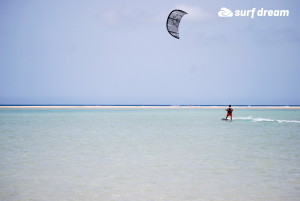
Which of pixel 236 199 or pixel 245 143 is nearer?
pixel 236 199

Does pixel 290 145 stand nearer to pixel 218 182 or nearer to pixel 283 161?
pixel 283 161

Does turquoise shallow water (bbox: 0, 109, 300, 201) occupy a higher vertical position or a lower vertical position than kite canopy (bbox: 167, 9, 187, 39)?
lower

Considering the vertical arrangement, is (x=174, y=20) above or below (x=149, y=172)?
above

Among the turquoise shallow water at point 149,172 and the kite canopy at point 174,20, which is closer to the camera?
the turquoise shallow water at point 149,172

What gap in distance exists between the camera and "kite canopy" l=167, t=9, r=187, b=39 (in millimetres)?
15485

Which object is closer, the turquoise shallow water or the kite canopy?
the turquoise shallow water

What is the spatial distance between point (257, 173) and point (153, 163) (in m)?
2.64

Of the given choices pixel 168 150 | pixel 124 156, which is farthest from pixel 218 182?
pixel 168 150

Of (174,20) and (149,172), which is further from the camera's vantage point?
(174,20)

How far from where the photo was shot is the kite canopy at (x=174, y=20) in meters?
15.5

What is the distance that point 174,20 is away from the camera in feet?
54.2

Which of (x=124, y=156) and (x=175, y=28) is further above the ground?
(x=175, y=28)

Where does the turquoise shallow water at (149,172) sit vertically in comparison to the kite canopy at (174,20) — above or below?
below

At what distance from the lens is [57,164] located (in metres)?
8.85
